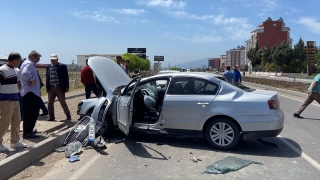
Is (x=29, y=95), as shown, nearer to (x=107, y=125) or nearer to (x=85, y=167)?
(x=107, y=125)

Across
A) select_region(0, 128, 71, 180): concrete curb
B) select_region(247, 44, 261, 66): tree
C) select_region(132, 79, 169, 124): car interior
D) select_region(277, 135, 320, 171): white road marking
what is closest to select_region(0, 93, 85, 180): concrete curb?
→ select_region(0, 128, 71, 180): concrete curb

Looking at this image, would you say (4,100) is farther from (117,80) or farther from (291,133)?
(291,133)

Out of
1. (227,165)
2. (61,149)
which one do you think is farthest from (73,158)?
(227,165)

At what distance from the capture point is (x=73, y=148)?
6.10m

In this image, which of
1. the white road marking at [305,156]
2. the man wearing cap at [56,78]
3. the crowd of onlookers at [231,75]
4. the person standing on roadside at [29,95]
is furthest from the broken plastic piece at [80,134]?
the crowd of onlookers at [231,75]

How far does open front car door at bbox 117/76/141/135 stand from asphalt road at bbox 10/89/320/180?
1.68 feet

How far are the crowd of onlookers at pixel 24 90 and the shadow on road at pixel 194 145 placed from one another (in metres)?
1.80

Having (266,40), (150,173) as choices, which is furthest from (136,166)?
(266,40)

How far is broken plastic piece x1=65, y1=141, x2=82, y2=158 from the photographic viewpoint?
5959mm

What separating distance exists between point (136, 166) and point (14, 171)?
195 cm

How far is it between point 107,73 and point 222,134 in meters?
3.23

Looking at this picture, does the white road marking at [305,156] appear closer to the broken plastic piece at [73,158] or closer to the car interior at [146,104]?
the car interior at [146,104]

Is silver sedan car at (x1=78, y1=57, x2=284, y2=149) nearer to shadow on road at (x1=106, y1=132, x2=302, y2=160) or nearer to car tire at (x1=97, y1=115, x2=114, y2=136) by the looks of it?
car tire at (x1=97, y1=115, x2=114, y2=136)

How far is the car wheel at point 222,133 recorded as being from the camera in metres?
6.18
